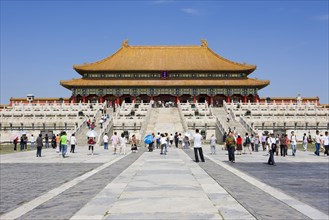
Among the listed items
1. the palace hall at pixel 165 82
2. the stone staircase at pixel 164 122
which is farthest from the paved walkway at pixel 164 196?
the palace hall at pixel 165 82

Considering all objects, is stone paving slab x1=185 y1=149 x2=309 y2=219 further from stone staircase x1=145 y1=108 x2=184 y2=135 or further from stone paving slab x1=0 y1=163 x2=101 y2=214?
stone staircase x1=145 y1=108 x2=184 y2=135

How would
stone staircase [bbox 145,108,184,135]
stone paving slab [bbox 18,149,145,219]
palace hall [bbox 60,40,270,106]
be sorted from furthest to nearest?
palace hall [bbox 60,40,270,106] → stone staircase [bbox 145,108,184,135] → stone paving slab [bbox 18,149,145,219]

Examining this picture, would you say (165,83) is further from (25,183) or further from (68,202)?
(68,202)

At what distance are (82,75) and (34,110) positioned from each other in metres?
24.8

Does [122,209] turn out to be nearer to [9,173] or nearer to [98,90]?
[9,173]

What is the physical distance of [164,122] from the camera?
42.7 metres

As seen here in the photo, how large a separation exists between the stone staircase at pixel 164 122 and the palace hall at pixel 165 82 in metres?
19.6

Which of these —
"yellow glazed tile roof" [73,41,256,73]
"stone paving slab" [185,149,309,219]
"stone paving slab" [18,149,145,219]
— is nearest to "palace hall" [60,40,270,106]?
"yellow glazed tile roof" [73,41,256,73]

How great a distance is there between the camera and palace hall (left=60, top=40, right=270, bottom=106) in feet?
225

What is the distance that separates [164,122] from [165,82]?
27098mm

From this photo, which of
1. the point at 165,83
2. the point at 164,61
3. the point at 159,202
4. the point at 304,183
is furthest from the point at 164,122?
the point at 159,202

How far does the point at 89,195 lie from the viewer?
29.8ft

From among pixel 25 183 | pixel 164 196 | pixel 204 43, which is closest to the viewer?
pixel 164 196

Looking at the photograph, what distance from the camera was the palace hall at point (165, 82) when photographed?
225ft
